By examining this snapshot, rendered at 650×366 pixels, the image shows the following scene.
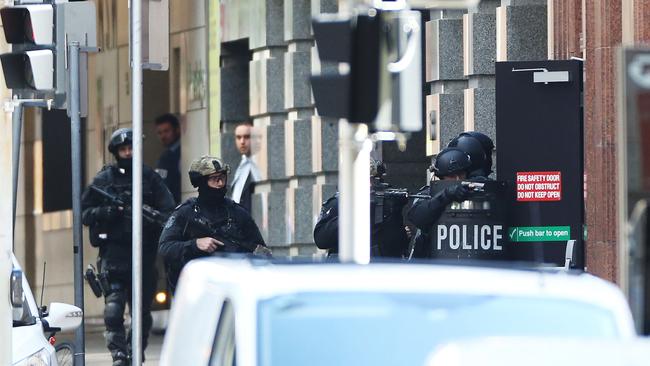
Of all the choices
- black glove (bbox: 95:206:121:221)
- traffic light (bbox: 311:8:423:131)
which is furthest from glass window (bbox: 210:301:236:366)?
black glove (bbox: 95:206:121:221)

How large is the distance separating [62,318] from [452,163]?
2627 millimetres

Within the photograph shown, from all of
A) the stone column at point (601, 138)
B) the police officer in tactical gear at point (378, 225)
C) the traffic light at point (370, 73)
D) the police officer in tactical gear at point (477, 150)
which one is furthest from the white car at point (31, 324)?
the stone column at point (601, 138)

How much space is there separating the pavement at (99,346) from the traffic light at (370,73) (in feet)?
25.5

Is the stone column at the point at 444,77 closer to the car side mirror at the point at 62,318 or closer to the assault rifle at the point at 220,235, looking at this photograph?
the assault rifle at the point at 220,235

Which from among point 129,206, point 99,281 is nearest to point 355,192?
point 129,206

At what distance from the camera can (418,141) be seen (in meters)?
19.6

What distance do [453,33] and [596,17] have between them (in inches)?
116

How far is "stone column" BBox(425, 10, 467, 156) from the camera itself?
17.5 meters

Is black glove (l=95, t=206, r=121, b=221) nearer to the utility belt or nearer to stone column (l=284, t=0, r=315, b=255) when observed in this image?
the utility belt

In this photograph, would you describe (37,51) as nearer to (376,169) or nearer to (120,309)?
(376,169)

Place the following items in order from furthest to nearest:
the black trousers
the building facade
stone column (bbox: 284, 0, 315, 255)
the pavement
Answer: stone column (bbox: 284, 0, 315, 255) < the pavement < the black trousers < the building facade

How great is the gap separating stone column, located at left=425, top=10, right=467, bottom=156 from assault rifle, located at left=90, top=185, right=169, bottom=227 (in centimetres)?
231

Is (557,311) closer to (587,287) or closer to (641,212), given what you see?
(587,287)

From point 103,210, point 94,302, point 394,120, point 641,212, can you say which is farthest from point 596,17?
point 94,302
